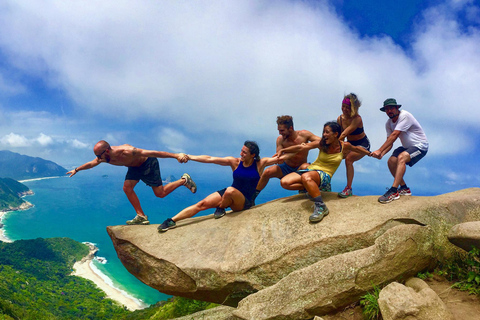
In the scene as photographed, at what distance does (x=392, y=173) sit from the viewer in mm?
8859

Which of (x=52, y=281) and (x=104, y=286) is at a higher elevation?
(x=52, y=281)

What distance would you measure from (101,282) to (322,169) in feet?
467

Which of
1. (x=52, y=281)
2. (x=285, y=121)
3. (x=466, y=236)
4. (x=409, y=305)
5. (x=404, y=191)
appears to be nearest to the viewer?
(x=409, y=305)

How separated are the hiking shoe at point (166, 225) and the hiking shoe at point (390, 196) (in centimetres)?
667

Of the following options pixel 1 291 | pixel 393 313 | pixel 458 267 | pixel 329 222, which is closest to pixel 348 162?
pixel 329 222

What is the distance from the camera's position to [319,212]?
7684 mm

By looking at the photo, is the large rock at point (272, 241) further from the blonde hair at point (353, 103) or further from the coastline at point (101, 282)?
the coastline at point (101, 282)

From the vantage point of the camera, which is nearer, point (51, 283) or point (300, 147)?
point (300, 147)

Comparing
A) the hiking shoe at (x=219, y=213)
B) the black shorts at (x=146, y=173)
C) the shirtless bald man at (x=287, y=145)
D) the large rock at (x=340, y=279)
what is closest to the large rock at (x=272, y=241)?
the large rock at (x=340, y=279)

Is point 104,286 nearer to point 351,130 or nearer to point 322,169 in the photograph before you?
point 322,169

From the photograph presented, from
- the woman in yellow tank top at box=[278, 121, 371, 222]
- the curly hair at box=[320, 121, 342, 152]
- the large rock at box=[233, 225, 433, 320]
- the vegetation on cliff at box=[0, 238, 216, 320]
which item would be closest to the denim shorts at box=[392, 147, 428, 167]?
the woman in yellow tank top at box=[278, 121, 371, 222]

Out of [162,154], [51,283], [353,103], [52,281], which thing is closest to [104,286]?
[52,281]

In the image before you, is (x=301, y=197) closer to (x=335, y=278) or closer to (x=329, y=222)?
(x=329, y=222)

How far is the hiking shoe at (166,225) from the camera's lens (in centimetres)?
932
